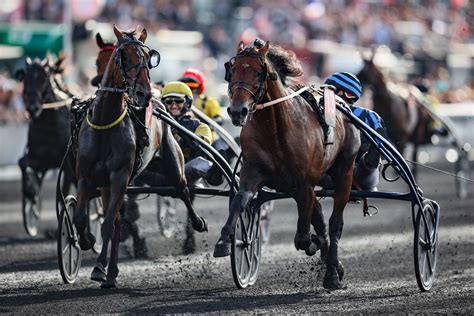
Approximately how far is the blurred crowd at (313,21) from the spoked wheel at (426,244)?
1359cm

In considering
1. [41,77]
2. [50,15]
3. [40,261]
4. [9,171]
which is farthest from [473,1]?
[40,261]

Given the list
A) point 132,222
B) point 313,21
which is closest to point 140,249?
point 132,222

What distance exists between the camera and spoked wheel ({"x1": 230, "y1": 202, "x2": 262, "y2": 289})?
27.9 ft

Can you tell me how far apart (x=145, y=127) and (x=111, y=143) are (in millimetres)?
308

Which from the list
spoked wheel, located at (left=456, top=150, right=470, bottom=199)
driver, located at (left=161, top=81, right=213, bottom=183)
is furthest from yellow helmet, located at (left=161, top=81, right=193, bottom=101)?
spoked wheel, located at (left=456, top=150, right=470, bottom=199)

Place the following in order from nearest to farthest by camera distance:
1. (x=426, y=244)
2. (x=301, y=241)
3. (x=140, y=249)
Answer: (x=301, y=241) < (x=426, y=244) < (x=140, y=249)

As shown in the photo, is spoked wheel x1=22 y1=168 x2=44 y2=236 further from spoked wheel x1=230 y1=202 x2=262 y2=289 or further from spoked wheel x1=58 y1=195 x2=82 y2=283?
spoked wheel x1=230 y1=202 x2=262 y2=289

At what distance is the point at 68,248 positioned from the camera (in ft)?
29.5

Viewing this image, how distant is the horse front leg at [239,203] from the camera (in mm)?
7992

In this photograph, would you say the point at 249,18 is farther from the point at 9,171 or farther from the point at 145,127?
the point at 145,127

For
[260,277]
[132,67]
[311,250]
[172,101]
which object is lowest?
[260,277]

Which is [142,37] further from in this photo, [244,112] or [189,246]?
[189,246]

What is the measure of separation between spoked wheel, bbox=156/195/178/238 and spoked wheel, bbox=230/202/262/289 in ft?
10.7

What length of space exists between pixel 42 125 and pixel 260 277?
146 inches
